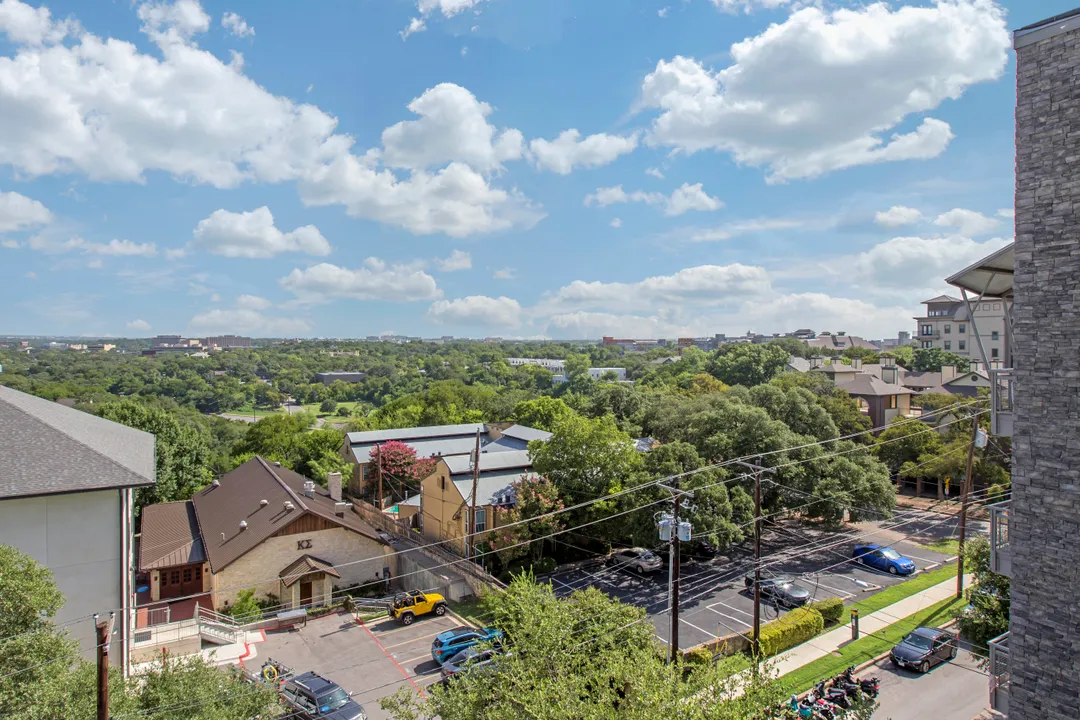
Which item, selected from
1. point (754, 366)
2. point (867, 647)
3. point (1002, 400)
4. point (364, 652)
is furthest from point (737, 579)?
point (754, 366)

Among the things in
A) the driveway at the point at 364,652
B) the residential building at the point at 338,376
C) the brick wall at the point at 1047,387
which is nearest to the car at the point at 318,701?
the driveway at the point at 364,652

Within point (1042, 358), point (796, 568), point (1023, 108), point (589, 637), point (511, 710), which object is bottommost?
point (796, 568)

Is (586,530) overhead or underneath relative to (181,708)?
underneath

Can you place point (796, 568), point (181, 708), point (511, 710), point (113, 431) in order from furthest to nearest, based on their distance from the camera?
1. point (796, 568)
2. point (113, 431)
3. point (181, 708)
4. point (511, 710)

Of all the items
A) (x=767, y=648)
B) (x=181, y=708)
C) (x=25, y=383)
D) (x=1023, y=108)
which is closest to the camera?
(x=1023, y=108)

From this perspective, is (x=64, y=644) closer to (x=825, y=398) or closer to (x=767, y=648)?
(x=767, y=648)

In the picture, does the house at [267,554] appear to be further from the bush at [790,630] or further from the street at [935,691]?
the street at [935,691]

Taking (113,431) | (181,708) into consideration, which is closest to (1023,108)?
(181,708)
